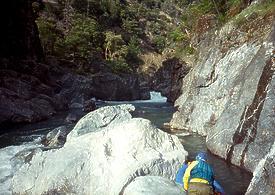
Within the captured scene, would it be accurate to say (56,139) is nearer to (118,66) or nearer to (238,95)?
(238,95)

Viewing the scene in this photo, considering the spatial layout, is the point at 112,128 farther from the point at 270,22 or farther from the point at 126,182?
the point at 270,22

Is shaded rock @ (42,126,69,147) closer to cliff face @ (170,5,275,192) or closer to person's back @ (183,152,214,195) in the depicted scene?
cliff face @ (170,5,275,192)

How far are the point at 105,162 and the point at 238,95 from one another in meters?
6.32

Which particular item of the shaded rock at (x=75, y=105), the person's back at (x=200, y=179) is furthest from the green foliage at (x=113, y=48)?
the person's back at (x=200, y=179)

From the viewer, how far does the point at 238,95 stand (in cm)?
1385

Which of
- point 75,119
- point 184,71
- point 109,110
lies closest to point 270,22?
point 109,110

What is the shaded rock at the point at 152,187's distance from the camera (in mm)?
8234

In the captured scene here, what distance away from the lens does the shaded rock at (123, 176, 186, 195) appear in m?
8.23

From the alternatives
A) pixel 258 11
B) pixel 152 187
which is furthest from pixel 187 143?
pixel 152 187

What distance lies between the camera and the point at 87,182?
9492 mm

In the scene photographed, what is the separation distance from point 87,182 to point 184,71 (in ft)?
86.2

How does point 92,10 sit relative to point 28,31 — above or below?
above

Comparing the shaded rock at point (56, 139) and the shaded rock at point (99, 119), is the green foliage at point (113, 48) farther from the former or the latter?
the shaded rock at point (99, 119)

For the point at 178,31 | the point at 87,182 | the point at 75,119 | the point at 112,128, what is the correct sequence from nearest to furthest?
the point at 87,182 < the point at 112,128 < the point at 75,119 < the point at 178,31
